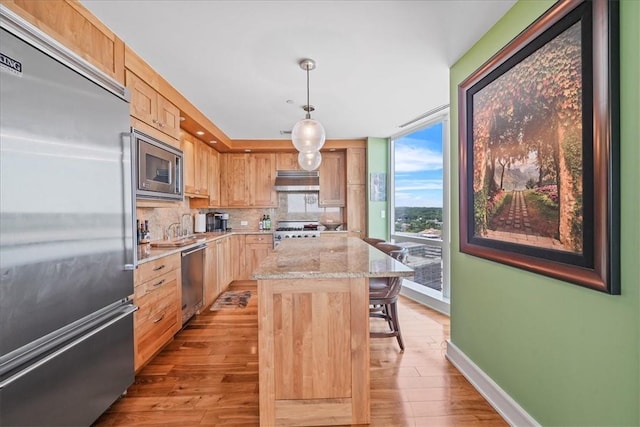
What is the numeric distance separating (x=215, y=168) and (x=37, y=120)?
378 centimetres

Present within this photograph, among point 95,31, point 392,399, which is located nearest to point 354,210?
point 392,399

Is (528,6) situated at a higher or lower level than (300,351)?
higher

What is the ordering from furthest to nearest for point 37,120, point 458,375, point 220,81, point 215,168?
point 215,168 < point 220,81 < point 458,375 < point 37,120

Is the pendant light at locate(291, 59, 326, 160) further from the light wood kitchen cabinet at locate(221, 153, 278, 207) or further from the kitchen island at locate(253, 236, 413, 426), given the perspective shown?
the light wood kitchen cabinet at locate(221, 153, 278, 207)

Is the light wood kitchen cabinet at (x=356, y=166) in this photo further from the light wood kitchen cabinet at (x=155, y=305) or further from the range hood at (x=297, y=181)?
the light wood kitchen cabinet at (x=155, y=305)

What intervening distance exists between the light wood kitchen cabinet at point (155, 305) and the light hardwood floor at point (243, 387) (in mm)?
182

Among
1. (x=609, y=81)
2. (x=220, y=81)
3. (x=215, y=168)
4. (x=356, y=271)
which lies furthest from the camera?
(x=215, y=168)

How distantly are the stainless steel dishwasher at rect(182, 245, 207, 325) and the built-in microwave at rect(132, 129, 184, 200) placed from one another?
65 centimetres

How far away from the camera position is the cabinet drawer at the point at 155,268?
80.5 inches

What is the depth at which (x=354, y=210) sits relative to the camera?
4.96m

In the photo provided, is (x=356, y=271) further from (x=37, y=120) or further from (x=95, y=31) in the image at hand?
(x=95, y=31)

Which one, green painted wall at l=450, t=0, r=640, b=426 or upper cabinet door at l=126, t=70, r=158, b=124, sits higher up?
upper cabinet door at l=126, t=70, r=158, b=124

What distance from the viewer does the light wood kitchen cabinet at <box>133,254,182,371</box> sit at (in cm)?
205

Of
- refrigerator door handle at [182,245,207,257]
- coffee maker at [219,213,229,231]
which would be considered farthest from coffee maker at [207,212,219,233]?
refrigerator door handle at [182,245,207,257]
